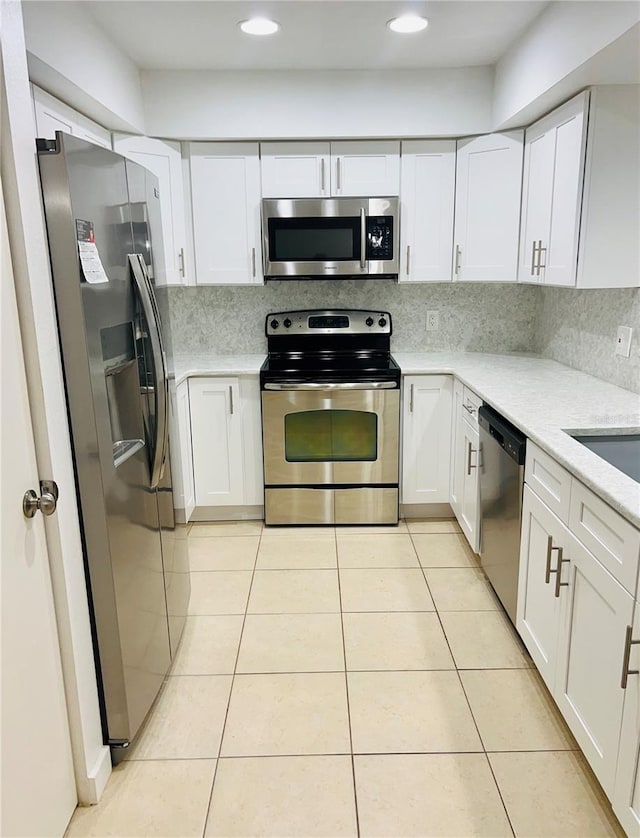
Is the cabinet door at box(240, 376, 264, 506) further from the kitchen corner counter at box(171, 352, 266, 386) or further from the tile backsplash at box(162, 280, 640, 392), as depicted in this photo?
the tile backsplash at box(162, 280, 640, 392)

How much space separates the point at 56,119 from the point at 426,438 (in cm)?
236

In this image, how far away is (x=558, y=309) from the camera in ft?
11.4

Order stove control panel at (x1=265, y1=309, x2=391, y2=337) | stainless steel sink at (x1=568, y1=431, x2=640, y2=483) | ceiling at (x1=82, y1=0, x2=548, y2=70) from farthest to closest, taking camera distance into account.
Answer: stove control panel at (x1=265, y1=309, x2=391, y2=337), ceiling at (x1=82, y1=0, x2=548, y2=70), stainless steel sink at (x1=568, y1=431, x2=640, y2=483)

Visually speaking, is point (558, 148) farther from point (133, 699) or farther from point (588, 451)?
point (133, 699)

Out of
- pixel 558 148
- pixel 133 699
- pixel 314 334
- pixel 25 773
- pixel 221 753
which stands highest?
pixel 558 148

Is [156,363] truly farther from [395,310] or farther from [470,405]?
[395,310]

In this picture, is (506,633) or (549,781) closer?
(549,781)

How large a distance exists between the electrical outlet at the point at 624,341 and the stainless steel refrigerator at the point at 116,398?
1953 millimetres

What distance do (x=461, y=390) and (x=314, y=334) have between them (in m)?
1.02

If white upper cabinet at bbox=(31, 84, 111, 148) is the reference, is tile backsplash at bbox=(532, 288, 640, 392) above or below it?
below

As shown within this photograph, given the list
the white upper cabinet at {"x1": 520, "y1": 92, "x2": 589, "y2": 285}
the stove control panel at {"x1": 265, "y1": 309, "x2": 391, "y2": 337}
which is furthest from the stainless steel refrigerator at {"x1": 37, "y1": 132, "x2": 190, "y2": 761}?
the white upper cabinet at {"x1": 520, "y1": 92, "x2": 589, "y2": 285}

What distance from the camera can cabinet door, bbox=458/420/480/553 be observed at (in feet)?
9.57

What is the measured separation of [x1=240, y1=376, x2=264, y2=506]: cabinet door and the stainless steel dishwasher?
1.30 metres

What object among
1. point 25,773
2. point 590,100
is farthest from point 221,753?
point 590,100
